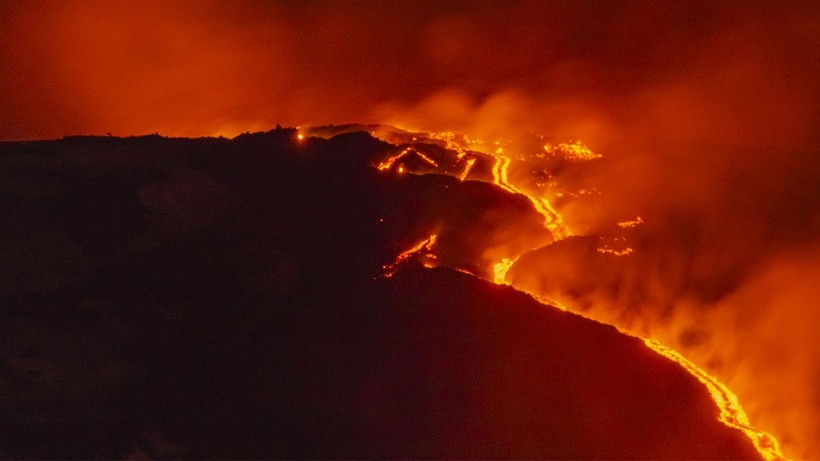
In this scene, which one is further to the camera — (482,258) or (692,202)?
(692,202)

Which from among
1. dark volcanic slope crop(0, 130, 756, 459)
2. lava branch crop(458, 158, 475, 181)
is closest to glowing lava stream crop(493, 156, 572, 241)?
lava branch crop(458, 158, 475, 181)

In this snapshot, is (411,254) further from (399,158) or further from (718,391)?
(718,391)

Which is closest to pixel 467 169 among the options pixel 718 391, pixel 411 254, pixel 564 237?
pixel 564 237

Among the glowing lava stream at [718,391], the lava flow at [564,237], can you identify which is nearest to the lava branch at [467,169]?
the lava flow at [564,237]

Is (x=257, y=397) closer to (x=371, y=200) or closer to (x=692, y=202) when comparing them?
(x=371, y=200)

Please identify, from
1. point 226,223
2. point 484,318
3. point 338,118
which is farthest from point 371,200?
point 338,118

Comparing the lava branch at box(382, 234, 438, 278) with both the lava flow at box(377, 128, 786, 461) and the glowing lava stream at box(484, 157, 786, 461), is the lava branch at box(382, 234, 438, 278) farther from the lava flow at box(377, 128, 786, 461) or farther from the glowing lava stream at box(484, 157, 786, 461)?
the glowing lava stream at box(484, 157, 786, 461)

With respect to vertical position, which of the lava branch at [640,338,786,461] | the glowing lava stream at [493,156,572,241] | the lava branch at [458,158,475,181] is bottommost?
the lava branch at [640,338,786,461]
